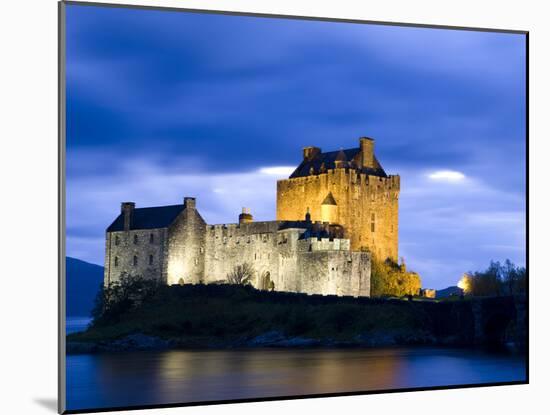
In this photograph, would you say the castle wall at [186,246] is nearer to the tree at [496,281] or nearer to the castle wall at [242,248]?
the castle wall at [242,248]

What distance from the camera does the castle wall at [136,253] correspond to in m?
26.8

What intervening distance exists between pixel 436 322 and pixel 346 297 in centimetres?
213

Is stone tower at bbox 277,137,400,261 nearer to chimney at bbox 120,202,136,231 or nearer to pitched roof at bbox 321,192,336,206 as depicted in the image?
pitched roof at bbox 321,192,336,206

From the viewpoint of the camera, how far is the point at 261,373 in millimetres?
18078

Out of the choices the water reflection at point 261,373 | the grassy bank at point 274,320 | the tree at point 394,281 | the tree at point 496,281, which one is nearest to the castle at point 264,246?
the tree at point 394,281

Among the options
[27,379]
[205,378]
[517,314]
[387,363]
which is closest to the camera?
[27,379]

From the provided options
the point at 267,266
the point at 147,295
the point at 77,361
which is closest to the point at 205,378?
the point at 77,361

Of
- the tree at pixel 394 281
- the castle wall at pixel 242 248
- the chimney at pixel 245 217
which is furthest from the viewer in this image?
the tree at pixel 394 281

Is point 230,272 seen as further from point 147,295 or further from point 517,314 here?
point 517,314

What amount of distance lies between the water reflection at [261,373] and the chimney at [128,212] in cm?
322

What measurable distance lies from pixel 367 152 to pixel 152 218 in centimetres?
672

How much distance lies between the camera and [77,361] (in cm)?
2058

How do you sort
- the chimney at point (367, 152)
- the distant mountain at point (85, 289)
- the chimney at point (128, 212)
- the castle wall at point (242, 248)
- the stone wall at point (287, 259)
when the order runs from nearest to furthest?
the distant mountain at point (85, 289)
the chimney at point (128, 212)
the stone wall at point (287, 259)
the castle wall at point (242, 248)
the chimney at point (367, 152)

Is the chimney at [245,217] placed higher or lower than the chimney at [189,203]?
lower
